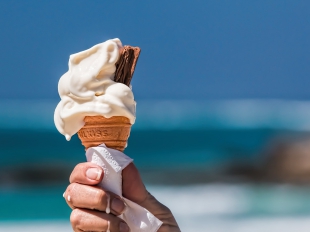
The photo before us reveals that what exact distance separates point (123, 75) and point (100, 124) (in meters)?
0.15

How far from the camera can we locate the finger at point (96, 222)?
3.98 feet

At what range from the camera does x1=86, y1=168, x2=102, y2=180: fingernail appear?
125cm

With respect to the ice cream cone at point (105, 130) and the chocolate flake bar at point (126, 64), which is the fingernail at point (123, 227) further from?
the chocolate flake bar at point (126, 64)

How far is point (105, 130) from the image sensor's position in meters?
1.31

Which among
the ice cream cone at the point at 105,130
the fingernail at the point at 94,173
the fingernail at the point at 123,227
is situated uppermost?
the ice cream cone at the point at 105,130

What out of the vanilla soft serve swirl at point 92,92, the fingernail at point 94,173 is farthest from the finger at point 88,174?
the vanilla soft serve swirl at point 92,92

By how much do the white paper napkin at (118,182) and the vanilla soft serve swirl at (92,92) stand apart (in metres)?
0.09

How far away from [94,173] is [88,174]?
2cm

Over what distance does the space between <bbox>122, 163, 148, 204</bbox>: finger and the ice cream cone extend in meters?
0.07

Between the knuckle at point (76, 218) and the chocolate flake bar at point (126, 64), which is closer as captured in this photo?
the knuckle at point (76, 218)

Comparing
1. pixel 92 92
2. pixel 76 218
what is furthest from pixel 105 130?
pixel 76 218

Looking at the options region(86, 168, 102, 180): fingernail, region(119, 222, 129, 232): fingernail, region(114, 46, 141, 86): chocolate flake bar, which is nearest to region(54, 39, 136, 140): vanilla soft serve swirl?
region(114, 46, 141, 86): chocolate flake bar

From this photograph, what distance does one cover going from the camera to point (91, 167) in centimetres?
127

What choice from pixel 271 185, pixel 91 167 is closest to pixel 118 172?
pixel 91 167
